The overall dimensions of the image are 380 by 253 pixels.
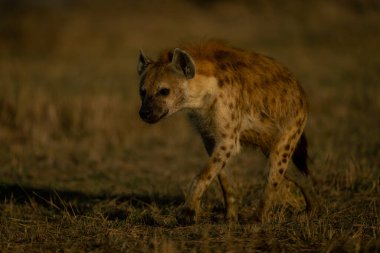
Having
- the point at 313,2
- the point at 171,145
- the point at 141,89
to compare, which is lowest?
the point at 171,145

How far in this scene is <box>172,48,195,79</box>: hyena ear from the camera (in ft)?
15.3

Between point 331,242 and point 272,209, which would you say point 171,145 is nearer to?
point 272,209

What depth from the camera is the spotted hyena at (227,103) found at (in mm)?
4703

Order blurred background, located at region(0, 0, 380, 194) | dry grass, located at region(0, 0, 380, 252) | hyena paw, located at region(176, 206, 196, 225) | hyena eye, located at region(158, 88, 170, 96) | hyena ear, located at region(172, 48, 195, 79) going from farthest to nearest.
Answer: blurred background, located at region(0, 0, 380, 194), hyena eye, located at region(158, 88, 170, 96), hyena ear, located at region(172, 48, 195, 79), hyena paw, located at region(176, 206, 196, 225), dry grass, located at region(0, 0, 380, 252)

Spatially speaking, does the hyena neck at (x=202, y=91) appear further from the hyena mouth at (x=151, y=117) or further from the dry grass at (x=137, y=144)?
the dry grass at (x=137, y=144)

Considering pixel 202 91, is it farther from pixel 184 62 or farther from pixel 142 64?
pixel 142 64

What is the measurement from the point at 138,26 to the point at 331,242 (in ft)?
54.4

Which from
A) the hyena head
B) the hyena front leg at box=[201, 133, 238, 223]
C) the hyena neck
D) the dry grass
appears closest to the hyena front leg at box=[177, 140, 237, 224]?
the dry grass

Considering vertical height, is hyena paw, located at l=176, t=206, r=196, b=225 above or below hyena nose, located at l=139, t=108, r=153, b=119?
below

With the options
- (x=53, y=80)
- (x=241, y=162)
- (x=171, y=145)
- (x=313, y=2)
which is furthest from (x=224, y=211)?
(x=313, y=2)

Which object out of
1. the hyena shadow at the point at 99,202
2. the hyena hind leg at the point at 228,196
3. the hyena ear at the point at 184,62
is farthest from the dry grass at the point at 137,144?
the hyena ear at the point at 184,62

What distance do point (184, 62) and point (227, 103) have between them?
1.44ft

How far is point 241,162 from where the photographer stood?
7523 millimetres

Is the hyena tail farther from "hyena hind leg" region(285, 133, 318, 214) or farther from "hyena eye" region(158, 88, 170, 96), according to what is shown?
"hyena eye" region(158, 88, 170, 96)
